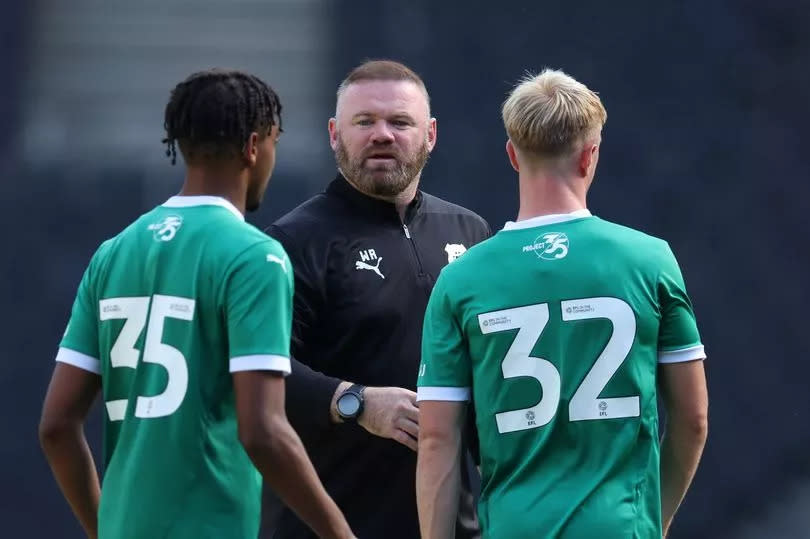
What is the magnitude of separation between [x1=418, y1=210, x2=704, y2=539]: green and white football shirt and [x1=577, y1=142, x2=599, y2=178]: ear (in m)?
0.11

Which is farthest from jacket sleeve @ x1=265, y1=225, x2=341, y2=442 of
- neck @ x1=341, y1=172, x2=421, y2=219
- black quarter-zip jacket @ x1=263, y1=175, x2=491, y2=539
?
neck @ x1=341, y1=172, x2=421, y2=219

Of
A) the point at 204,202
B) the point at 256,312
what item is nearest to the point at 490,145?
the point at 204,202

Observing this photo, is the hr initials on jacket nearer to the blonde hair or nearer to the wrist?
the wrist

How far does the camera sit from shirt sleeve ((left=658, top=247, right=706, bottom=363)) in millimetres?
2577

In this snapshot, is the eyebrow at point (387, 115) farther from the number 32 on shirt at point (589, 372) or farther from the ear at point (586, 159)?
the number 32 on shirt at point (589, 372)

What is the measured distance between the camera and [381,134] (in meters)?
3.45

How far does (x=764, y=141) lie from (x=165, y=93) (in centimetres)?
216

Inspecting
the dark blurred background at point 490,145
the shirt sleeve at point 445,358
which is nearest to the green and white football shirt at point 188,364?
the shirt sleeve at point 445,358

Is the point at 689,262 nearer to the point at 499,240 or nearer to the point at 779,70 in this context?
the point at 779,70

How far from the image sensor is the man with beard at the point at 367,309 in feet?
10.6

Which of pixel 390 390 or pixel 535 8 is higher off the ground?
pixel 535 8

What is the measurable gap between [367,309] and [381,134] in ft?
1.57

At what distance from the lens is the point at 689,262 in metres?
4.75

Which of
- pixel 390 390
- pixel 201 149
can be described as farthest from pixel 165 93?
pixel 201 149
